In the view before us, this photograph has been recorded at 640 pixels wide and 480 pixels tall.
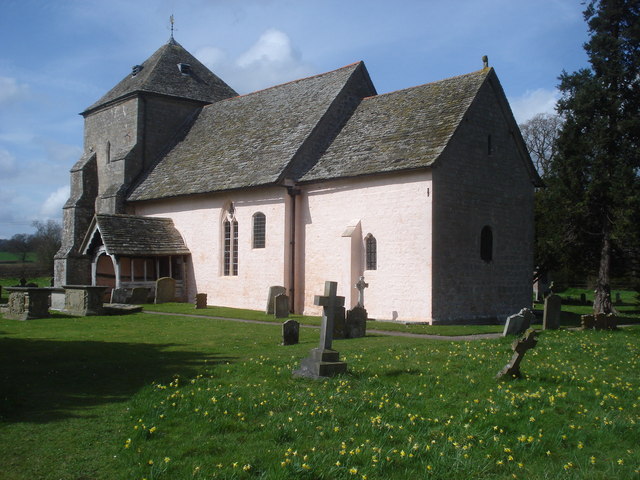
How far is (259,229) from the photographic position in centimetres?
2727

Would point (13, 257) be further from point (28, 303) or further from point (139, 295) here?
point (28, 303)

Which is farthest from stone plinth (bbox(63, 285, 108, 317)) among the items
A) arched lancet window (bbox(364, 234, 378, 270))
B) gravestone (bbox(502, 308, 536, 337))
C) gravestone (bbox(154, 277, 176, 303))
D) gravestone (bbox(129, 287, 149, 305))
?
gravestone (bbox(502, 308, 536, 337))

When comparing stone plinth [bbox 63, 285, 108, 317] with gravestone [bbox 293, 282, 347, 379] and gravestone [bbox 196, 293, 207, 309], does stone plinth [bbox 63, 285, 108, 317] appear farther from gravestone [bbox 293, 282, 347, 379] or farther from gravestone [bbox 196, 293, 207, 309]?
gravestone [bbox 293, 282, 347, 379]

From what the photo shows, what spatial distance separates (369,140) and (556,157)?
34.3ft

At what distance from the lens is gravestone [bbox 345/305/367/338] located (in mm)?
17047

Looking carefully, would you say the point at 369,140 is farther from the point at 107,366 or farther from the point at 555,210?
the point at 107,366

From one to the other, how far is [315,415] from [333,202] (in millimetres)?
16908

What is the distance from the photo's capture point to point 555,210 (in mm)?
30000

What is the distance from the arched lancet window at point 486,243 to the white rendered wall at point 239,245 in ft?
25.5

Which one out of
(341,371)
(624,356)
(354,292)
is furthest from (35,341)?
(624,356)

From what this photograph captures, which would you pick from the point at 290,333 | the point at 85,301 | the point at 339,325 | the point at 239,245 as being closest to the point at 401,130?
the point at 239,245

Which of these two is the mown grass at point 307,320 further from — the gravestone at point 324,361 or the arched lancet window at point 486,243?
the gravestone at point 324,361

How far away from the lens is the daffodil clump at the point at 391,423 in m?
6.56

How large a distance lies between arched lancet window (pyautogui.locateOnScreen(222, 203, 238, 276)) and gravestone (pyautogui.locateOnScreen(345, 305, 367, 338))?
1229 centimetres
